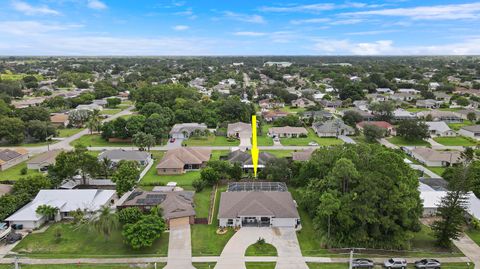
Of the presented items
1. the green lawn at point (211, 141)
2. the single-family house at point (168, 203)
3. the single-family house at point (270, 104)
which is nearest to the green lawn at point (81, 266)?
the single-family house at point (168, 203)

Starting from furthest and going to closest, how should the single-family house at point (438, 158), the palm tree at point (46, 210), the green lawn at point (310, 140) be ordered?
the green lawn at point (310, 140) < the single-family house at point (438, 158) < the palm tree at point (46, 210)

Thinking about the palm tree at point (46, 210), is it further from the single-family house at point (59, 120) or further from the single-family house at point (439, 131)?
the single-family house at point (439, 131)

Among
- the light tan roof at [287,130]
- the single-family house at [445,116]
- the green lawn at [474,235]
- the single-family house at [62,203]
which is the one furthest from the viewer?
the single-family house at [445,116]

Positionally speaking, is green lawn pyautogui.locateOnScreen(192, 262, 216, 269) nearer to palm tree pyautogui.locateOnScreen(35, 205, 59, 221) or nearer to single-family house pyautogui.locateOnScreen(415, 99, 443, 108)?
palm tree pyautogui.locateOnScreen(35, 205, 59, 221)

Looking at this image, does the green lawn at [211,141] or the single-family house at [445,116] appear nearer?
the green lawn at [211,141]

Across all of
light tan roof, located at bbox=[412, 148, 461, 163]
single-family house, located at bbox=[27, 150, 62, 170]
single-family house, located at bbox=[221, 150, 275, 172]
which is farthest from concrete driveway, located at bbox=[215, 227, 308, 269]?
single-family house, located at bbox=[27, 150, 62, 170]

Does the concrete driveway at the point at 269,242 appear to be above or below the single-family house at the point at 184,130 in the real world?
below
